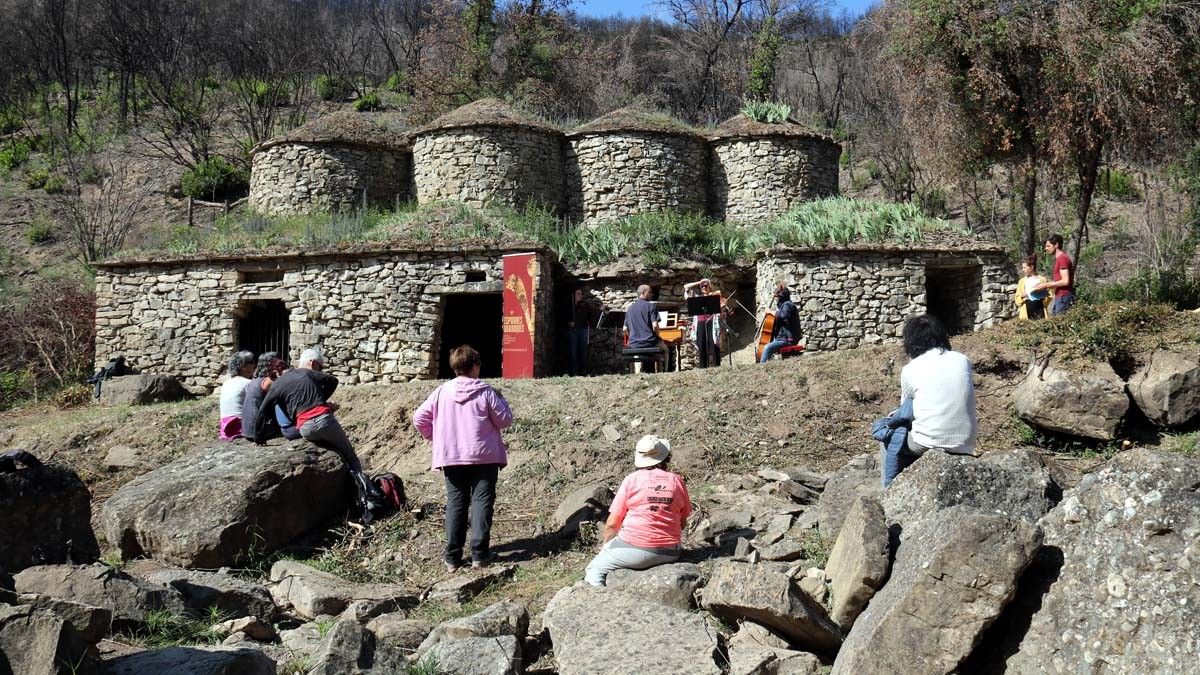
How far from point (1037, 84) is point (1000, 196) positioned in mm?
16605

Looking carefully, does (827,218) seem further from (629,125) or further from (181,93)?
(181,93)

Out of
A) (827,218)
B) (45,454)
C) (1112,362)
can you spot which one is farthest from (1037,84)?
(45,454)

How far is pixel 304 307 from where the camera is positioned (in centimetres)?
1644

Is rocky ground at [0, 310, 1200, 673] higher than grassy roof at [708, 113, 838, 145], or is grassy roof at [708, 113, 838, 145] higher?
grassy roof at [708, 113, 838, 145]

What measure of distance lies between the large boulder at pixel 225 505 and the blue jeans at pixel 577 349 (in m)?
8.27

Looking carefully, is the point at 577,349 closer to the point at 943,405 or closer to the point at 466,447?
the point at 466,447

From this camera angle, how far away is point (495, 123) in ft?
63.9

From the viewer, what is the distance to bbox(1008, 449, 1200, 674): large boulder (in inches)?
151

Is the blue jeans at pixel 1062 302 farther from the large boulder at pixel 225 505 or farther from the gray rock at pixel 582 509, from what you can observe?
the large boulder at pixel 225 505

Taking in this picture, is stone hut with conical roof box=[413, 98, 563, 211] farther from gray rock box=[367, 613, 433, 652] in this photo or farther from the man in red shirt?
gray rock box=[367, 613, 433, 652]

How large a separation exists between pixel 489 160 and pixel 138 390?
25.7 ft

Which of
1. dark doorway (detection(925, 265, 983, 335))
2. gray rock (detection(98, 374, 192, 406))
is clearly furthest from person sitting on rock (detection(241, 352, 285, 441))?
dark doorway (detection(925, 265, 983, 335))

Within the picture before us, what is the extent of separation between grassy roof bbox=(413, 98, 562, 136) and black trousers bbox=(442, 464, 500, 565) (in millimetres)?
13512

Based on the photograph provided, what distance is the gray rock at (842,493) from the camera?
6.17 metres
